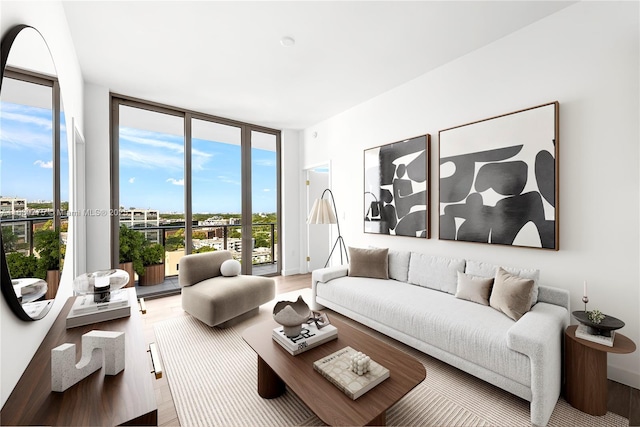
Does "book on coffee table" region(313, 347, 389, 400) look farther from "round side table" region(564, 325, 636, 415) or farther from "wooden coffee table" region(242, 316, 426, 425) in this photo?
"round side table" region(564, 325, 636, 415)

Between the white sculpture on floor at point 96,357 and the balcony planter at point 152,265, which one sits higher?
the white sculpture on floor at point 96,357

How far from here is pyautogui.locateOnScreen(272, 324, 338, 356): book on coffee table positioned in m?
1.75

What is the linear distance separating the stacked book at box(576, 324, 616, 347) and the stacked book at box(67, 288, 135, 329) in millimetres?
2819

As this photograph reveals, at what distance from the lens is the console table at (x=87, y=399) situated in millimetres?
824

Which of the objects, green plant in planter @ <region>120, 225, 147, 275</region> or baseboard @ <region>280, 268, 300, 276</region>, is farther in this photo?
baseboard @ <region>280, 268, 300, 276</region>

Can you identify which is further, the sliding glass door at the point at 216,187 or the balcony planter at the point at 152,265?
the sliding glass door at the point at 216,187

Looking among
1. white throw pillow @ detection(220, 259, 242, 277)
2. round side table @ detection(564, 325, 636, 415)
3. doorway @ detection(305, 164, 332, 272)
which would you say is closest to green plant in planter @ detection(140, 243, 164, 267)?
white throw pillow @ detection(220, 259, 242, 277)

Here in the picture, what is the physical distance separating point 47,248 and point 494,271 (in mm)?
3120

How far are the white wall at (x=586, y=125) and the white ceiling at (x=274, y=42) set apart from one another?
0.25m

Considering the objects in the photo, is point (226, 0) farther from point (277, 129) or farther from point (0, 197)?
point (277, 129)

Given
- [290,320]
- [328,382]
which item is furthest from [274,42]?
[328,382]

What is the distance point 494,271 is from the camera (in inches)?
96.7

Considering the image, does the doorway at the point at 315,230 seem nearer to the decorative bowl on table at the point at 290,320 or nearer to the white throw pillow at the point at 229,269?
the white throw pillow at the point at 229,269

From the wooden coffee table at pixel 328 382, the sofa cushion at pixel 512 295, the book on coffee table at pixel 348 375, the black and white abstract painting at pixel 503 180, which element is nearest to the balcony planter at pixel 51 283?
the wooden coffee table at pixel 328 382
